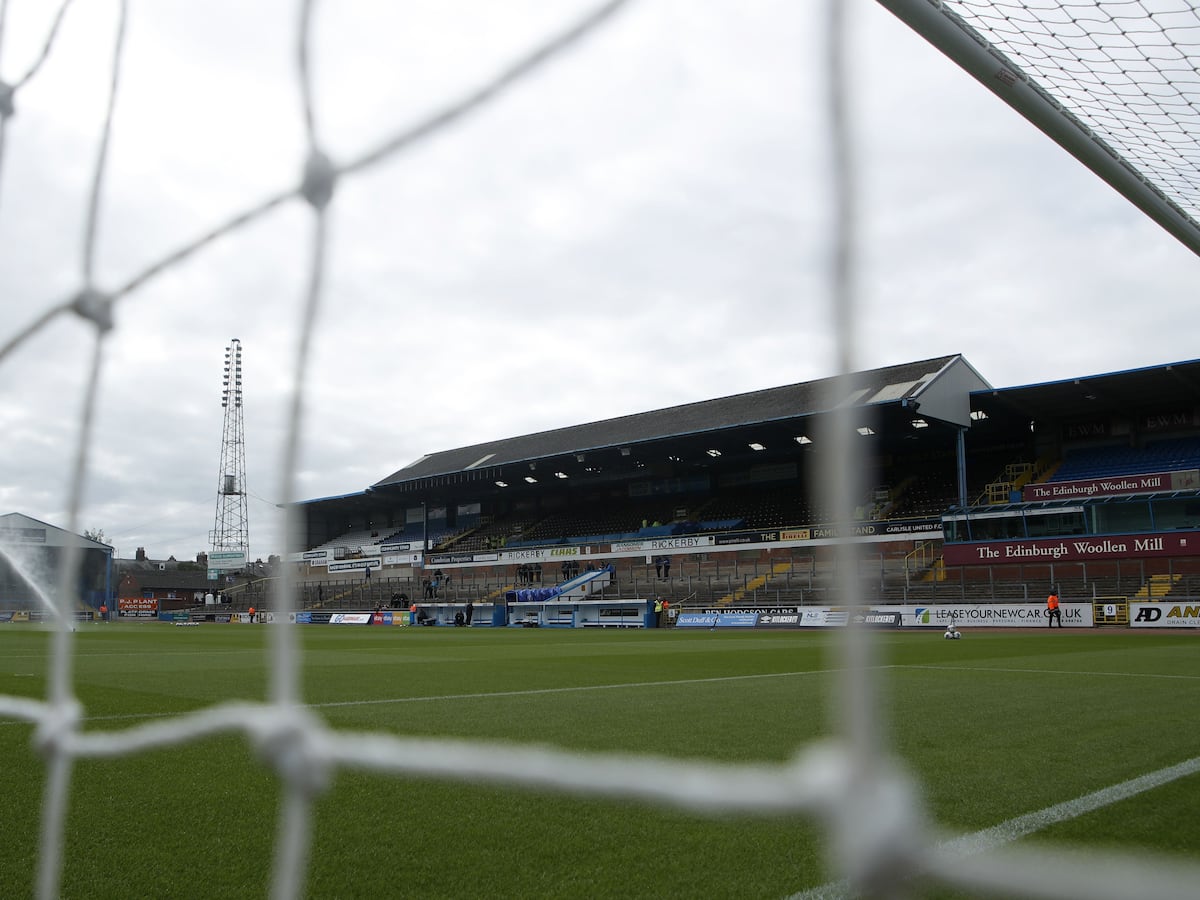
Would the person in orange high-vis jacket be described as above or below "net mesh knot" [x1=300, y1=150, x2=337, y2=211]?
below

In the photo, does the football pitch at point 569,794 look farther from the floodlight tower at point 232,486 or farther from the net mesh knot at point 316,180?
the floodlight tower at point 232,486

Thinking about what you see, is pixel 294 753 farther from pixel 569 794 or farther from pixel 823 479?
pixel 569 794

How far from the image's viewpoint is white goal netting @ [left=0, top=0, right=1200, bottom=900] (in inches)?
33.8

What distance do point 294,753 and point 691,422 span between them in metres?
32.7

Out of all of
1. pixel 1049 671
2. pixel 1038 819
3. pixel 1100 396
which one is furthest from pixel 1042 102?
pixel 1100 396

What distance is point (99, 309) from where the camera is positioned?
1968mm

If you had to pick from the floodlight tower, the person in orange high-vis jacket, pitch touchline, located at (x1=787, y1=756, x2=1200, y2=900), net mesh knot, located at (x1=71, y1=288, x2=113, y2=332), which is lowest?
pitch touchline, located at (x1=787, y1=756, x2=1200, y2=900)

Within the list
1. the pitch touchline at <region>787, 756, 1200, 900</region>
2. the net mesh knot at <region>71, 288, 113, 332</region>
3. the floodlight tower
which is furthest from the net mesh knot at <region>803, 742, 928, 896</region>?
the floodlight tower

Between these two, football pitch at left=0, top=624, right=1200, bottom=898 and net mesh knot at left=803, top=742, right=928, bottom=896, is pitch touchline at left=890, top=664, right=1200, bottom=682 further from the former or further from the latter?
net mesh knot at left=803, top=742, right=928, bottom=896

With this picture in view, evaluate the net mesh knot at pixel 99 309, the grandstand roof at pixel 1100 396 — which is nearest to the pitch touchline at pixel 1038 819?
the net mesh knot at pixel 99 309

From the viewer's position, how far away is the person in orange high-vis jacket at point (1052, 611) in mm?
18864

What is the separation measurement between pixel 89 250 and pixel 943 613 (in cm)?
2214

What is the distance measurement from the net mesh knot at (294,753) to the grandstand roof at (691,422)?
1802 cm

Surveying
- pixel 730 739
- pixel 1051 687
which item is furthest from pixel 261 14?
pixel 1051 687
